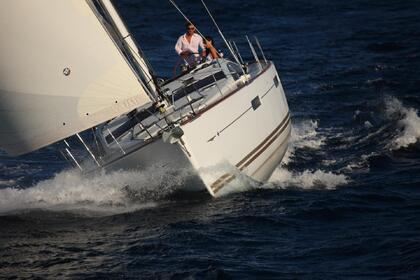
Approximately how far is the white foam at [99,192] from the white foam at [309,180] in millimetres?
1940

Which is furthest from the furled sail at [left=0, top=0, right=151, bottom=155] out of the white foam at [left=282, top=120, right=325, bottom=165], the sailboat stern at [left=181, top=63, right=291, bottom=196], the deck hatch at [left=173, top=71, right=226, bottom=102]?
the white foam at [left=282, top=120, right=325, bottom=165]

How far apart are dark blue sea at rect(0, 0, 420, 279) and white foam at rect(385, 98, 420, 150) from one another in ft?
0.11

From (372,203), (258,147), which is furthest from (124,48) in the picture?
(372,203)

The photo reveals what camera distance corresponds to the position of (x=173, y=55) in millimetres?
25859

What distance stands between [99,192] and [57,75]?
7.46 feet

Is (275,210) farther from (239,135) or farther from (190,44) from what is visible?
(190,44)

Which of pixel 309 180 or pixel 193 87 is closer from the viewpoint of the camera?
pixel 309 180

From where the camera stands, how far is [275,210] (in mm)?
12789

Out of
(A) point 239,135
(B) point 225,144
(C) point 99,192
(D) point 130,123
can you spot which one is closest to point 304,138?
(A) point 239,135

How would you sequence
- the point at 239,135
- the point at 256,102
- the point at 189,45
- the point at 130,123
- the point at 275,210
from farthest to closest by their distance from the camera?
the point at 189,45
the point at 130,123
the point at 256,102
the point at 239,135
the point at 275,210

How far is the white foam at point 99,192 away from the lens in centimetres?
1331

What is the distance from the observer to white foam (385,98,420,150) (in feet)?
51.7

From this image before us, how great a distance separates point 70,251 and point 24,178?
5133 mm

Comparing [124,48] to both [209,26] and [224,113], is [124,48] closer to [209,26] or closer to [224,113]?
[224,113]
